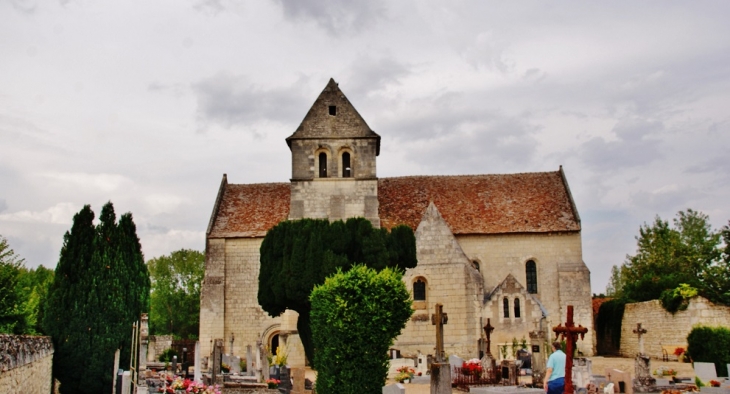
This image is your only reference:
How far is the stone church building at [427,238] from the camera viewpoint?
3047cm

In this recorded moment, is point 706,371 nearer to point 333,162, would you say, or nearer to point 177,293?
point 333,162

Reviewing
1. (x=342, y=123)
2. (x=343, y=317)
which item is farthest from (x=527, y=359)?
(x=342, y=123)

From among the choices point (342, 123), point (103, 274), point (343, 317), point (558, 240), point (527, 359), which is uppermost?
point (342, 123)

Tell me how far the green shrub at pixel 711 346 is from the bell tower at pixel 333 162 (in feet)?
47.3

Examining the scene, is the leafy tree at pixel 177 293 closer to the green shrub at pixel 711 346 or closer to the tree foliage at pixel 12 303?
the tree foliage at pixel 12 303

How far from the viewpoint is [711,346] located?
2405 cm

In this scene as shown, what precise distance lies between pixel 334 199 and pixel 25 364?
19931mm

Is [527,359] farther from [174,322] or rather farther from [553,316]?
[174,322]

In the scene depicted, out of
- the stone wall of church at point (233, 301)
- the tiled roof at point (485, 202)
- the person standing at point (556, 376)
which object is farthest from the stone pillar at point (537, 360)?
the stone wall of church at point (233, 301)

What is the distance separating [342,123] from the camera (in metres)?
32.6

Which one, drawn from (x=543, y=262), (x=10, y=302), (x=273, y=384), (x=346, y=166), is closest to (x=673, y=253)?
(x=543, y=262)

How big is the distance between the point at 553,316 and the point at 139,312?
21.4 metres

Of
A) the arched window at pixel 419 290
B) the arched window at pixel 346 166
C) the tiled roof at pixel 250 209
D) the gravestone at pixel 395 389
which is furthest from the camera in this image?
the tiled roof at pixel 250 209

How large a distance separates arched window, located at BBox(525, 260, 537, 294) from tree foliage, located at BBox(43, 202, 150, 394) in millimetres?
20572
